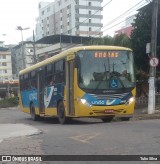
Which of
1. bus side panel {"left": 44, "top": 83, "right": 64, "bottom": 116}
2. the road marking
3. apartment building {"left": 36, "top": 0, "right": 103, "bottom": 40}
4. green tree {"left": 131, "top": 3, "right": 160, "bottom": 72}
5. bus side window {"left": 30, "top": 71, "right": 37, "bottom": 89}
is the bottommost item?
the road marking

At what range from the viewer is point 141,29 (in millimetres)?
27438

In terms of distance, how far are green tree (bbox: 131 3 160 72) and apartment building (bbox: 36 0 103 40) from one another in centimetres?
8054

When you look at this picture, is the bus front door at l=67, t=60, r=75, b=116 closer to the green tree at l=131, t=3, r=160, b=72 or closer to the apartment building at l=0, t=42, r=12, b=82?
the green tree at l=131, t=3, r=160, b=72

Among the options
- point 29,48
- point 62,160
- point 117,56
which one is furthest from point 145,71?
point 29,48

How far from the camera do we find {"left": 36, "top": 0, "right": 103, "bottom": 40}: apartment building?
393ft

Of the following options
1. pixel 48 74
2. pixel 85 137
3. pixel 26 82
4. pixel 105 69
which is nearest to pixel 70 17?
pixel 26 82

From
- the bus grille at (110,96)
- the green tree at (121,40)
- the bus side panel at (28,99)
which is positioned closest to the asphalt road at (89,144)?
the bus grille at (110,96)

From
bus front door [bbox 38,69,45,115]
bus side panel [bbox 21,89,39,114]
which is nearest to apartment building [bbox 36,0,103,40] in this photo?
bus side panel [bbox 21,89,39,114]

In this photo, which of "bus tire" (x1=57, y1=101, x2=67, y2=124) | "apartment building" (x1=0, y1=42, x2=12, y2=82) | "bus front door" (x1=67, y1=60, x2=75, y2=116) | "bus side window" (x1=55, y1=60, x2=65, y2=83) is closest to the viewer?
"bus front door" (x1=67, y1=60, x2=75, y2=116)

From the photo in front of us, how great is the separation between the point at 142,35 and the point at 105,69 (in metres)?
12.1

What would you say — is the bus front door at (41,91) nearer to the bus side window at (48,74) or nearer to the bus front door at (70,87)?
the bus side window at (48,74)

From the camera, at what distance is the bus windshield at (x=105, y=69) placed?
629 inches

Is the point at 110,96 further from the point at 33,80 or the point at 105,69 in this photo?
the point at 33,80

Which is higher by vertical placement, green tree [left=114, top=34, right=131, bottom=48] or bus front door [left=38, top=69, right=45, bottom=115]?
green tree [left=114, top=34, right=131, bottom=48]
